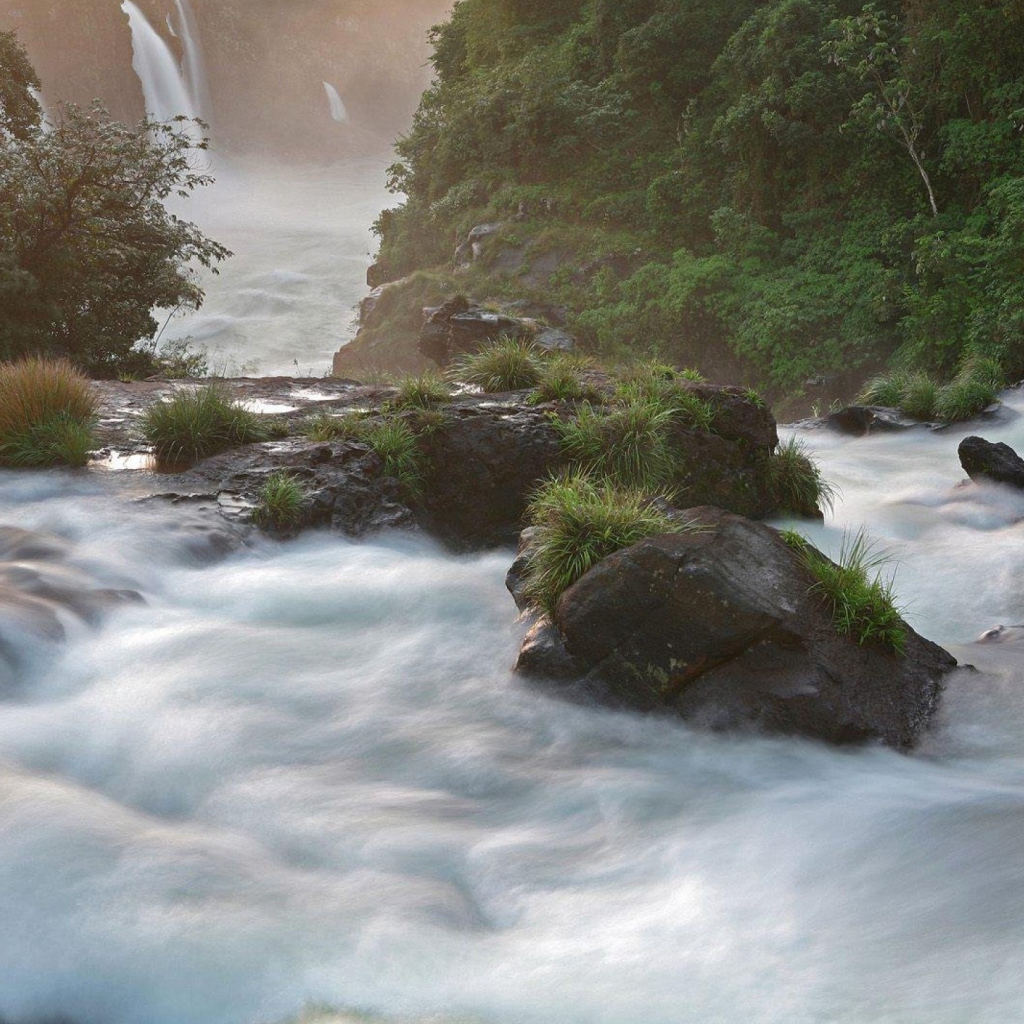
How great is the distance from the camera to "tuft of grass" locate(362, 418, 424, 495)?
9039 mm

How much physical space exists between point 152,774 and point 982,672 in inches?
198

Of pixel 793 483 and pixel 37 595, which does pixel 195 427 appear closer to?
pixel 37 595

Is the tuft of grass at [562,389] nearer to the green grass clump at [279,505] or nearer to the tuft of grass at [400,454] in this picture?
the tuft of grass at [400,454]

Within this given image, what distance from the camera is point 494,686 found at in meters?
5.85

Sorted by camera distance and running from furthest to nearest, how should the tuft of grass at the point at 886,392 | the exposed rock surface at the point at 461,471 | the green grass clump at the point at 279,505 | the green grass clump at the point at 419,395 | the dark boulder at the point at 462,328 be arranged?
the dark boulder at the point at 462,328 → the tuft of grass at the point at 886,392 → the green grass clump at the point at 419,395 → the exposed rock surface at the point at 461,471 → the green grass clump at the point at 279,505

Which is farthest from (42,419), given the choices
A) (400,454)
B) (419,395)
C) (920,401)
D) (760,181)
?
(760,181)

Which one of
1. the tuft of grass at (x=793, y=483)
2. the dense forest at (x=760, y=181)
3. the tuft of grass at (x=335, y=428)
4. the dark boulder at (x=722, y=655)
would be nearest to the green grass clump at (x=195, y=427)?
the tuft of grass at (x=335, y=428)

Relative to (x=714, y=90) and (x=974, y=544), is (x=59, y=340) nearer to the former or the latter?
(x=974, y=544)

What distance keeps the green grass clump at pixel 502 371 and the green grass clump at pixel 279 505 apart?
3.21 meters

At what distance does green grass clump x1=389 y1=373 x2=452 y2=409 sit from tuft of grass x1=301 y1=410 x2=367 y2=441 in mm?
492

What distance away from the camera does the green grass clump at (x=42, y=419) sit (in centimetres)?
901

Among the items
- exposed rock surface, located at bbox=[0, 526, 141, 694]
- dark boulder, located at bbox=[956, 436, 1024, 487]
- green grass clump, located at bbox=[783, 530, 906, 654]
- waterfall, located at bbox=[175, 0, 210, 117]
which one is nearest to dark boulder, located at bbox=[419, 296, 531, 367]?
dark boulder, located at bbox=[956, 436, 1024, 487]

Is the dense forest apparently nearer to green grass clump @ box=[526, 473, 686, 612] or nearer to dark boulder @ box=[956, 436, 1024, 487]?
dark boulder @ box=[956, 436, 1024, 487]

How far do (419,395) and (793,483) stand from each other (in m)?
4.30
